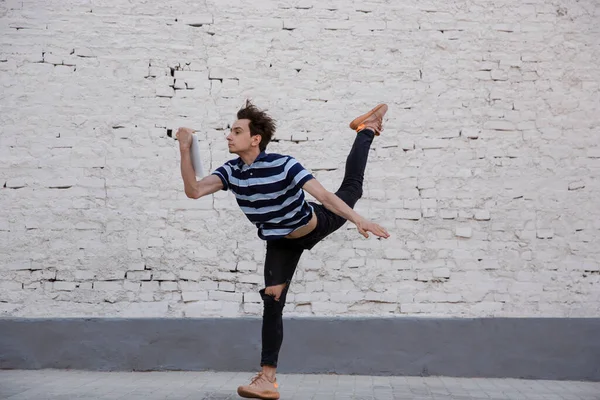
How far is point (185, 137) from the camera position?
4641 mm

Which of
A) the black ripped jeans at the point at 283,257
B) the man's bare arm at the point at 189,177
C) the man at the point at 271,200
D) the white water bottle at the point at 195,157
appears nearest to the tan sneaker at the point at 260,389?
the man at the point at 271,200

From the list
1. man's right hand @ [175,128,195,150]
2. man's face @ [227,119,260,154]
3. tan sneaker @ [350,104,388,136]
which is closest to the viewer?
man's right hand @ [175,128,195,150]

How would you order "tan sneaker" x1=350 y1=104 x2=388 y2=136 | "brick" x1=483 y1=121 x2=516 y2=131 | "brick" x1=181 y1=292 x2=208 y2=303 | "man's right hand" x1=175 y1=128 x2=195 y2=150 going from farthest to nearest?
"brick" x1=483 y1=121 x2=516 y2=131
"brick" x1=181 y1=292 x2=208 y2=303
"tan sneaker" x1=350 y1=104 x2=388 y2=136
"man's right hand" x1=175 y1=128 x2=195 y2=150

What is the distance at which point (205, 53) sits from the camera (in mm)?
6922

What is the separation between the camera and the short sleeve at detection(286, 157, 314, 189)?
15.5ft

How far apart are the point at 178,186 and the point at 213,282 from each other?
89cm

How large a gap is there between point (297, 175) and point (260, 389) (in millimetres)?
1338

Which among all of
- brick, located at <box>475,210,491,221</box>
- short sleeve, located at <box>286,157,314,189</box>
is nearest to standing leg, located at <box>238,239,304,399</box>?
short sleeve, located at <box>286,157,314,189</box>

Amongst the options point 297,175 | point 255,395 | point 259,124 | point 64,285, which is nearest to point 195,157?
point 259,124

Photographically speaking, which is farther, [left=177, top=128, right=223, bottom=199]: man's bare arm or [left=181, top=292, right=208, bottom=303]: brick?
[left=181, top=292, right=208, bottom=303]: brick

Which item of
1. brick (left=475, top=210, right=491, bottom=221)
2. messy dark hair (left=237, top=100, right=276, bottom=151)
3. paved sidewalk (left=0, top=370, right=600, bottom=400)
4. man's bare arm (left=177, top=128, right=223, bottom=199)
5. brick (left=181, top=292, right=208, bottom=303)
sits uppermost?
messy dark hair (left=237, top=100, right=276, bottom=151)

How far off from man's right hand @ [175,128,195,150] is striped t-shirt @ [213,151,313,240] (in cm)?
40

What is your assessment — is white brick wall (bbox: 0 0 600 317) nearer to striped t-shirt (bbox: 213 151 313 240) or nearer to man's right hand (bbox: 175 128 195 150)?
striped t-shirt (bbox: 213 151 313 240)

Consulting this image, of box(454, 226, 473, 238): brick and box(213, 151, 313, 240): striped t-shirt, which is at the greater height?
box(213, 151, 313, 240): striped t-shirt
